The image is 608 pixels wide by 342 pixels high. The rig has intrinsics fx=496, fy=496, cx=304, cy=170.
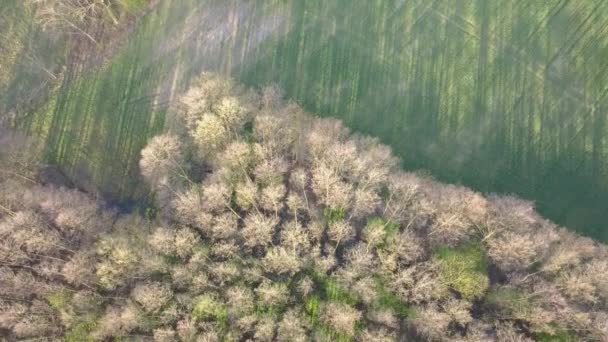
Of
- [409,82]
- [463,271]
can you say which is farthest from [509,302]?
[409,82]

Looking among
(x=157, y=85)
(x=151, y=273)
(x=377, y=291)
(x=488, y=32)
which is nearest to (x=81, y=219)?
(x=151, y=273)

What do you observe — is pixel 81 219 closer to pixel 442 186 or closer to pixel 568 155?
pixel 442 186

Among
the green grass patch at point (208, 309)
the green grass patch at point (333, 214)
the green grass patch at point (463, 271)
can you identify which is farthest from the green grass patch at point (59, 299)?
the green grass patch at point (463, 271)

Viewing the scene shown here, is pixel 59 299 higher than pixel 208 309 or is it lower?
lower

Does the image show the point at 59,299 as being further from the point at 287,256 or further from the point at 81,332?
the point at 287,256

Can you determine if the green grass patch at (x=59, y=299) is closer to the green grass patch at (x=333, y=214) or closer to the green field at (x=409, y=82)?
the green field at (x=409, y=82)

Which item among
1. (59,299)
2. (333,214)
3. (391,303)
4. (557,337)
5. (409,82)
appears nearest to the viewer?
(557,337)
